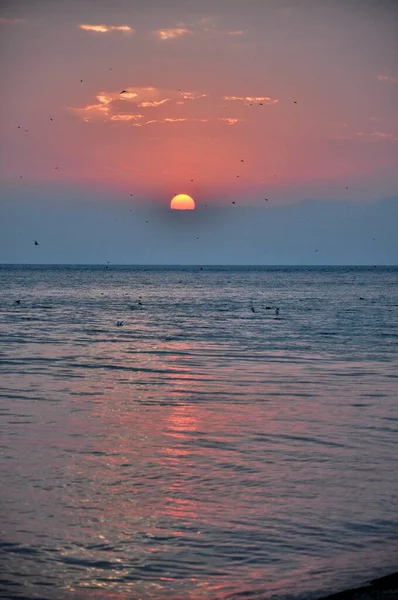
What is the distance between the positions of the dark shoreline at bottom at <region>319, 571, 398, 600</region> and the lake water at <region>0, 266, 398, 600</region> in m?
0.56

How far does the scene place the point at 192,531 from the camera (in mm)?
9797

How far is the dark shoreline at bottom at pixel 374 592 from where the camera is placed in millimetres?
7438

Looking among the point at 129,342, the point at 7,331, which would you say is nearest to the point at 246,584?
the point at 129,342

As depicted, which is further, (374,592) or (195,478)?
(195,478)

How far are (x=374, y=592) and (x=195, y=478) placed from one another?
4792 mm

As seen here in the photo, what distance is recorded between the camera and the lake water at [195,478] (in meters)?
8.66

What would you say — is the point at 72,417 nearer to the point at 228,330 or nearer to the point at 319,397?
the point at 319,397

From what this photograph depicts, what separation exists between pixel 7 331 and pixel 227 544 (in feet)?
103

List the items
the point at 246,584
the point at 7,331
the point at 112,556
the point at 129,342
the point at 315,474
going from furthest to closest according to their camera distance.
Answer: the point at 7,331, the point at 129,342, the point at 315,474, the point at 112,556, the point at 246,584

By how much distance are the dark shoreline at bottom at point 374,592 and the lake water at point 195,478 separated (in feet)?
1.84

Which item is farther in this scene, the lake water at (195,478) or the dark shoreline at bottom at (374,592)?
the lake water at (195,478)

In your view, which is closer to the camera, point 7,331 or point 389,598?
point 389,598

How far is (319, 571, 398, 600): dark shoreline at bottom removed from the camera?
293 inches

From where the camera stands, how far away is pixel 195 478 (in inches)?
474
